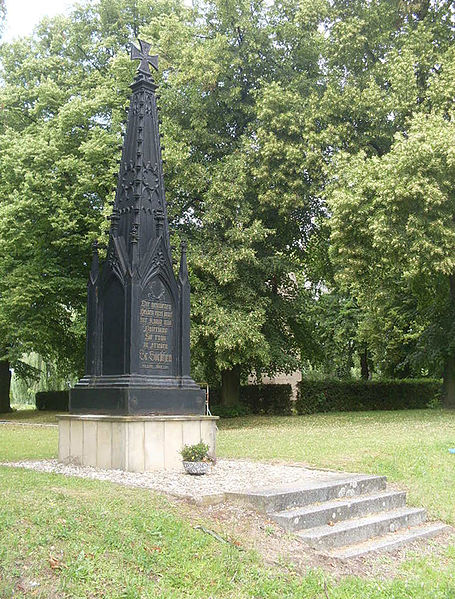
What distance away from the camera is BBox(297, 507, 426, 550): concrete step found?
23.3ft

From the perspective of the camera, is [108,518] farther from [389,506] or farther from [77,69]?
[77,69]

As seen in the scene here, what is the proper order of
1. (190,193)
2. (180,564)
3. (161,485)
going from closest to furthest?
(180,564)
(161,485)
(190,193)

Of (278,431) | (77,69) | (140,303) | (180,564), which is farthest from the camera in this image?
(77,69)

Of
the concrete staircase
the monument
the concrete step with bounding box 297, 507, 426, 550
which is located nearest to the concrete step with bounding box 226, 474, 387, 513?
the concrete staircase

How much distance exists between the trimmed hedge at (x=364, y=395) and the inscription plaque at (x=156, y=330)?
17188 mm

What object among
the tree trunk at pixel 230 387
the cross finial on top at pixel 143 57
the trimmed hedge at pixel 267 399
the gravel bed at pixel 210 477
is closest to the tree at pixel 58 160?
the tree trunk at pixel 230 387

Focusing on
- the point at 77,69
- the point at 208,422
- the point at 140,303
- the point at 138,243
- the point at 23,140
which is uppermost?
the point at 77,69

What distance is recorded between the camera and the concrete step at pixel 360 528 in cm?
710

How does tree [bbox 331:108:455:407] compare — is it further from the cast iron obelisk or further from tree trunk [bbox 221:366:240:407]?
the cast iron obelisk

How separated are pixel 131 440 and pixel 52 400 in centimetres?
2638

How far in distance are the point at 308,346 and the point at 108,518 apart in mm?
21622

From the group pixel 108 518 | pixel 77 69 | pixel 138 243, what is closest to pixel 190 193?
pixel 77 69

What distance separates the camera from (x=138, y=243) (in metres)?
11.0

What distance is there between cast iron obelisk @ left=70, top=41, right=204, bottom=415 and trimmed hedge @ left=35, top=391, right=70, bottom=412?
75.6 feet
